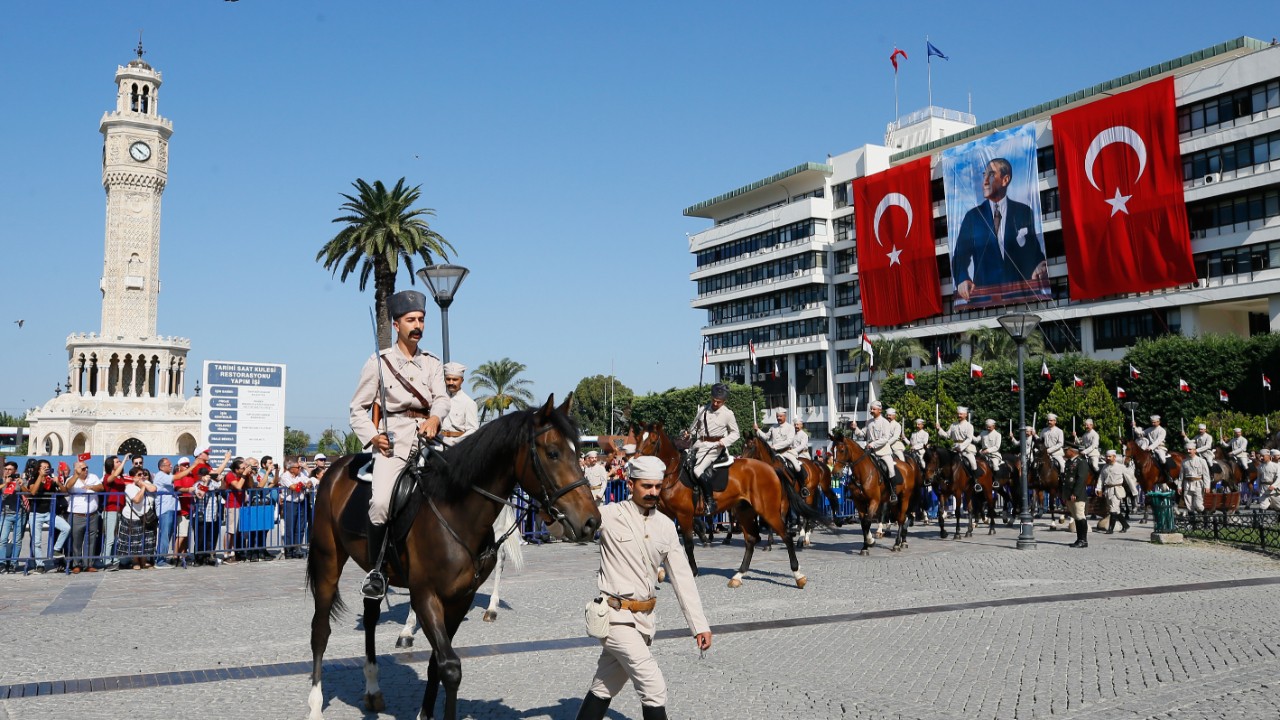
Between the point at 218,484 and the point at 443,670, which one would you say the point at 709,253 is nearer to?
the point at 218,484

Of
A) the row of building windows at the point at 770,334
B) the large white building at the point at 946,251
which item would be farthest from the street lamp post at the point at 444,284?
the row of building windows at the point at 770,334

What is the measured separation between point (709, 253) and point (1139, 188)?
4733 centimetres

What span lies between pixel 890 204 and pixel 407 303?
232ft

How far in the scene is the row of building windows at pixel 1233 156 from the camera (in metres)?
50.9

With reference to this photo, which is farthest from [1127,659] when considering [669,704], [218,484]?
[218,484]

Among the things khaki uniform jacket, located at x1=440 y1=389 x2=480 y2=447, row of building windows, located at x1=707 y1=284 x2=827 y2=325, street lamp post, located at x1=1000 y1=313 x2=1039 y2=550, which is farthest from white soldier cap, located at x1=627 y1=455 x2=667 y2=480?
row of building windows, located at x1=707 y1=284 x2=827 y2=325

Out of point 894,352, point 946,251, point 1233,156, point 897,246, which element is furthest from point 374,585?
point 897,246

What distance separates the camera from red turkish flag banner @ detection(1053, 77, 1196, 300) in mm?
54094

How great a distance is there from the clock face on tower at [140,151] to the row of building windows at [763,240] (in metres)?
51.2

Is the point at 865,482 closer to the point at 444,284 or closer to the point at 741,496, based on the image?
the point at 741,496

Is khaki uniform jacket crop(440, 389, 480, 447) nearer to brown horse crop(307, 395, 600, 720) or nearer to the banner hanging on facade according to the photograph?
Result: brown horse crop(307, 395, 600, 720)

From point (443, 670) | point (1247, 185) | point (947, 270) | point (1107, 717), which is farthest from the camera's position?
point (947, 270)

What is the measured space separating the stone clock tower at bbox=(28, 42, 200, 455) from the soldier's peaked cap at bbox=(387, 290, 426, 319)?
279 feet

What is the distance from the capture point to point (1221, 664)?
8398 mm
